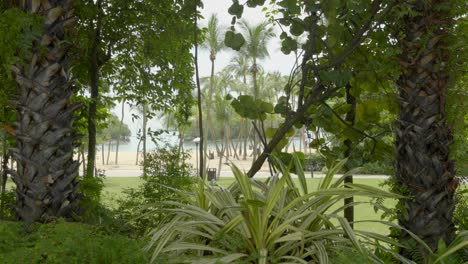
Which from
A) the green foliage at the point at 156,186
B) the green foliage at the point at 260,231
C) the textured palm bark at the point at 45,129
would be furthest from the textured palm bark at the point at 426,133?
the textured palm bark at the point at 45,129

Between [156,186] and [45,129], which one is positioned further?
[156,186]

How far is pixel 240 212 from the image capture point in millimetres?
2680

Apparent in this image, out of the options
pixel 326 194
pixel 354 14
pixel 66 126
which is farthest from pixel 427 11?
pixel 66 126

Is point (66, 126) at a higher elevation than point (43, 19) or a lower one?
lower

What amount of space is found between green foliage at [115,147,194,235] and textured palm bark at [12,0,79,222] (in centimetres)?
45

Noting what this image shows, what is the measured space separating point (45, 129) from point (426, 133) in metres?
2.31

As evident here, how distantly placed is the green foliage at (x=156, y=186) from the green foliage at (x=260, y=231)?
3.00ft

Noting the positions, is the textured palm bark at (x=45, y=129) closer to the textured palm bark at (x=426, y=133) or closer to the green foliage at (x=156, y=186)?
the green foliage at (x=156, y=186)

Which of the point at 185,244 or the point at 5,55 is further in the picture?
the point at 5,55

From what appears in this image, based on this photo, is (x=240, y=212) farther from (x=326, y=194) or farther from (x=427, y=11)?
(x=427, y=11)

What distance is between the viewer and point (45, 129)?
321 centimetres

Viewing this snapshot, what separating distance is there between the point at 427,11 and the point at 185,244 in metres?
1.97

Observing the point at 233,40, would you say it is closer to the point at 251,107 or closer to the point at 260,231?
the point at 251,107

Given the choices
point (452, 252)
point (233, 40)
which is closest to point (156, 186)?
point (233, 40)
